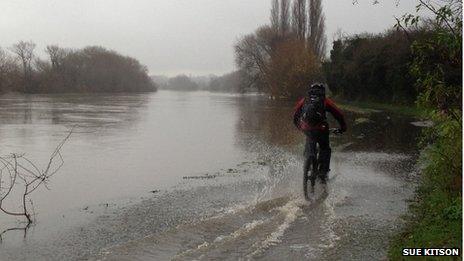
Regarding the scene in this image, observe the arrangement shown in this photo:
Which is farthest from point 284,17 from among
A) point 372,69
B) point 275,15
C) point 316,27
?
point 372,69

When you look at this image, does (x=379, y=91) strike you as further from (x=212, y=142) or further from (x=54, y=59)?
(x=54, y=59)

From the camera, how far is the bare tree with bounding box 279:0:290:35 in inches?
2504

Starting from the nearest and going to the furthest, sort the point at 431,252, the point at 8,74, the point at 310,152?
1. the point at 431,252
2. the point at 310,152
3. the point at 8,74

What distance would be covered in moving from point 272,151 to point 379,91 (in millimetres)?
27338

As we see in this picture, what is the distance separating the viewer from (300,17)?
60750 mm

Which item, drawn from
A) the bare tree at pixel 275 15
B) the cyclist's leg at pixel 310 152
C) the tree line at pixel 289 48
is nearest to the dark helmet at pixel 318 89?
the cyclist's leg at pixel 310 152

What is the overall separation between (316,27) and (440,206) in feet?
183

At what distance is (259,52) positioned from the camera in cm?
7000

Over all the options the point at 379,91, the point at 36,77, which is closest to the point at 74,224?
the point at 379,91

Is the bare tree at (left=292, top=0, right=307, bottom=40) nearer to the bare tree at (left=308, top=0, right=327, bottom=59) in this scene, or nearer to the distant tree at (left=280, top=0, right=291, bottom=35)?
the bare tree at (left=308, top=0, right=327, bottom=59)

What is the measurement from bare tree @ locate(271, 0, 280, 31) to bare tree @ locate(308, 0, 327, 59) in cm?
612

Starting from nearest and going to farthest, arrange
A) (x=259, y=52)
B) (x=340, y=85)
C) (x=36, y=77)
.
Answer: (x=340, y=85), (x=259, y=52), (x=36, y=77)

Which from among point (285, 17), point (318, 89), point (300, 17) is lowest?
point (318, 89)

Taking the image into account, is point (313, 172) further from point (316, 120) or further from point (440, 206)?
point (440, 206)
